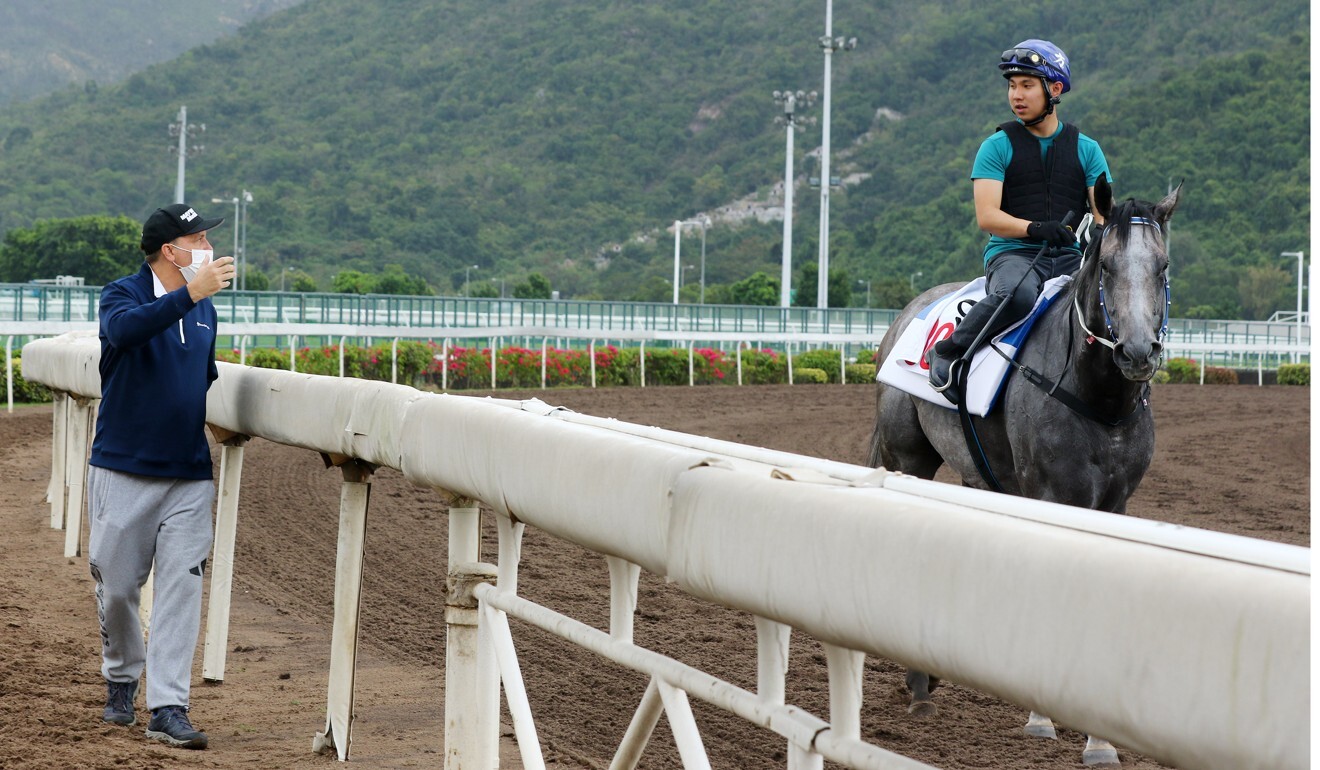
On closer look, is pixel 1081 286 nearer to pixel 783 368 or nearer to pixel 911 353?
pixel 911 353

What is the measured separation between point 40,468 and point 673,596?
21.6ft

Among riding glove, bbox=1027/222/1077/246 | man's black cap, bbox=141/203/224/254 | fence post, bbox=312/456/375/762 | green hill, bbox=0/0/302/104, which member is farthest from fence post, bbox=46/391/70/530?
green hill, bbox=0/0/302/104

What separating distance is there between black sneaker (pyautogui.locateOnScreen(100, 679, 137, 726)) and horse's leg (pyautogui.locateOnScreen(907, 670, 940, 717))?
7.99 feet

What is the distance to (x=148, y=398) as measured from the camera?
4.28 m

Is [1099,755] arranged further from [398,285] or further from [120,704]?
[398,285]

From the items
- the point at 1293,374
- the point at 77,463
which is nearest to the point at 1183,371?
the point at 1293,374

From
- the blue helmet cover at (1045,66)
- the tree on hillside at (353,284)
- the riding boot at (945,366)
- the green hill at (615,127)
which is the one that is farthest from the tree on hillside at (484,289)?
the blue helmet cover at (1045,66)

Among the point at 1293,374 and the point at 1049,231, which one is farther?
the point at 1293,374

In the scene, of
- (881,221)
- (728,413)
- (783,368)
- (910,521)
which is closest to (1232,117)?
(881,221)

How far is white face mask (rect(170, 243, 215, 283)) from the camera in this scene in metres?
4.39

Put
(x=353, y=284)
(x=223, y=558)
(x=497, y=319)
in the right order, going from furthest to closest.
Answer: (x=353, y=284) < (x=497, y=319) < (x=223, y=558)

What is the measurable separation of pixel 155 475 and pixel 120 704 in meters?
0.67

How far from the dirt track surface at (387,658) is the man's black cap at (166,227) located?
1.42 m

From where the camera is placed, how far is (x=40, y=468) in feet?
36.5
